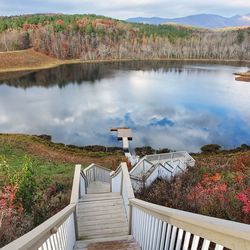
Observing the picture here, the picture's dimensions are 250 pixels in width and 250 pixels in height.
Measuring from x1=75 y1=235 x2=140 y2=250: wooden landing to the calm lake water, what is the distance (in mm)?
21803

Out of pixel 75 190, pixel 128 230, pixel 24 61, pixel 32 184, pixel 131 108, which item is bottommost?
pixel 24 61

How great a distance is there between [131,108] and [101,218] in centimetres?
3378

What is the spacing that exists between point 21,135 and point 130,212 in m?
24.8

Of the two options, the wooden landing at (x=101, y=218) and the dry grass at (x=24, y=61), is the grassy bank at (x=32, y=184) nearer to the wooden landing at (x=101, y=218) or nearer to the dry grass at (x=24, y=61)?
the wooden landing at (x=101, y=218)

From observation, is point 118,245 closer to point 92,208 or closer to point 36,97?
point 92,208

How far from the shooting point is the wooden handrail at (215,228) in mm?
1901

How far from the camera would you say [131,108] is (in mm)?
40594

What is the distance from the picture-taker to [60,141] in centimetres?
2831

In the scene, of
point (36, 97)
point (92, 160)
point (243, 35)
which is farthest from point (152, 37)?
point (92, 160)

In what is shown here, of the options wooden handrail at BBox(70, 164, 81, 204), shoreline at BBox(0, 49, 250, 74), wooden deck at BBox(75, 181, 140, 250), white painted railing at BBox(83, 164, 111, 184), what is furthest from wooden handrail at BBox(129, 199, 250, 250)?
shoreline at BBox(0, 49, 250, 74)

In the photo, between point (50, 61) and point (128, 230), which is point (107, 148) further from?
point (50, 61)

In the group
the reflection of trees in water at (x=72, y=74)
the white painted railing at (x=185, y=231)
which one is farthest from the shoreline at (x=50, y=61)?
the white painted railing at (x=185, y=231)

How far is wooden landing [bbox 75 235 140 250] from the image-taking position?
539cm

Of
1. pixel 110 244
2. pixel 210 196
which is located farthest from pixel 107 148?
pixel 110 244
